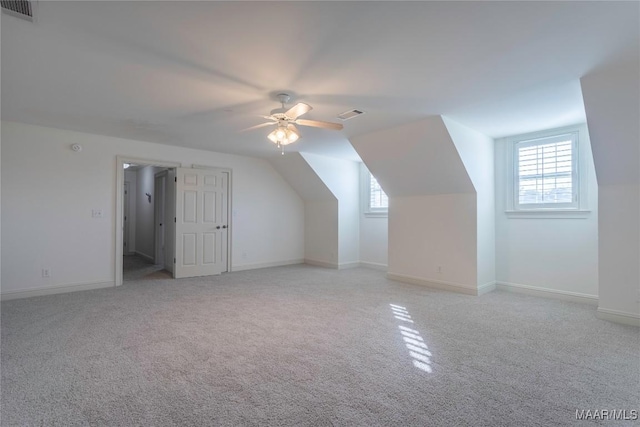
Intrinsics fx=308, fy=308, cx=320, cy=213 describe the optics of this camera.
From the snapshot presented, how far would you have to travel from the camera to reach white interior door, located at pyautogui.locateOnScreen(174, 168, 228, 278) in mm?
5727

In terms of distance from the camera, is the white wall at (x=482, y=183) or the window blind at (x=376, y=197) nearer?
the white wall at (x=482, y=183)

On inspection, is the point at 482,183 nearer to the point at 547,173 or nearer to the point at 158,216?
the point at 547,173

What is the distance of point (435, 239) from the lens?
5.04 metres

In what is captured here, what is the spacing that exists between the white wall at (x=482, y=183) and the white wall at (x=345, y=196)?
115 inches

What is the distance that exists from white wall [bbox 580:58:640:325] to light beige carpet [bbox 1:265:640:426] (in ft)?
1.18

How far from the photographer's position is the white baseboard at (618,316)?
10.8ft

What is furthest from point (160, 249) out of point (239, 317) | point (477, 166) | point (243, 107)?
point (477, 166)

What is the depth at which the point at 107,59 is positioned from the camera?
2549 millimetres

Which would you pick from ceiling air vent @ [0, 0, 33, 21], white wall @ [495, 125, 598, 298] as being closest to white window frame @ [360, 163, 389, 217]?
white wall @ [495, 125, 598, 298]

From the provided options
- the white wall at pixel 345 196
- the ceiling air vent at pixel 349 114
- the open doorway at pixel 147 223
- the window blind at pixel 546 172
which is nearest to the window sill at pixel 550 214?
the window blind at pixel 546 172

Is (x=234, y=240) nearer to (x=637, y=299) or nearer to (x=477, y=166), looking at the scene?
(x=477, y=166)

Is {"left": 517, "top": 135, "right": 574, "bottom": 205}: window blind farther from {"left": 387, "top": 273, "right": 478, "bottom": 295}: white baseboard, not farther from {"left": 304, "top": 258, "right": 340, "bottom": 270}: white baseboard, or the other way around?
{"left": 304, "top": 258, "right": 340, "bottom": 270}: white baseboard

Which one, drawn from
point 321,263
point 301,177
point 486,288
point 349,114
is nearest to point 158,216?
point 301,177

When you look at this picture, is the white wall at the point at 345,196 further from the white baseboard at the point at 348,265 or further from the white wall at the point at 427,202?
the white wall at the point at 427,202
